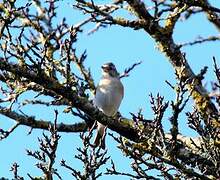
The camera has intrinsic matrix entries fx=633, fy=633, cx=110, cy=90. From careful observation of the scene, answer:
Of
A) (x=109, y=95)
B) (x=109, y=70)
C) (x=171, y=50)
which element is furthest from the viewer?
(x=109, y=70)

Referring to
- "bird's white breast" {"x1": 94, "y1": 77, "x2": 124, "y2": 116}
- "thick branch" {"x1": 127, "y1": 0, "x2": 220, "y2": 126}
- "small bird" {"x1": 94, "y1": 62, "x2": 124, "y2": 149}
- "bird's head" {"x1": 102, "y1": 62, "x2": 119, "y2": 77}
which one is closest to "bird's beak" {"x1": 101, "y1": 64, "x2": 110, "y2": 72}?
"bird's head" {"x1": 102, "y1": 62, "x2": 119, "y2": 77}

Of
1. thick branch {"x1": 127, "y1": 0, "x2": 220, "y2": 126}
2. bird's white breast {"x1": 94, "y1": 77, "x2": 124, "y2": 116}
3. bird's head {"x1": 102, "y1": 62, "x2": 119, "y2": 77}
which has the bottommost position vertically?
thick branch {"x1": 127, "y1": 0, "x2": 220, "y2": 126}

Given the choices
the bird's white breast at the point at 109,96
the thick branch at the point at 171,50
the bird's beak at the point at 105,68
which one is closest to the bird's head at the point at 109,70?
the bird's beak at the point at 105,68

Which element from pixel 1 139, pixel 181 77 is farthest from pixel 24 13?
pixel 181 77

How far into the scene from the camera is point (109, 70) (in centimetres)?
1077

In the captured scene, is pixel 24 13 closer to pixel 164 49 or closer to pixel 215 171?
pixel 164 49

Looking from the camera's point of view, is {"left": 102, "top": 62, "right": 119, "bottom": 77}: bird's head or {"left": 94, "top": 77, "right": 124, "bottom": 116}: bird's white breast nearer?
{"left": 94, "top": 77, "right": 124, "bottom": 116}: bird's white breast

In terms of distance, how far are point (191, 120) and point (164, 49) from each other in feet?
9.93

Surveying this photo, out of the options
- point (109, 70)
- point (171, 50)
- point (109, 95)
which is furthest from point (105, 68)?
point (171, 50)

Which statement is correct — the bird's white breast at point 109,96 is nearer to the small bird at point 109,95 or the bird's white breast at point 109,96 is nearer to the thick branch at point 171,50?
the small bird at point 109,95

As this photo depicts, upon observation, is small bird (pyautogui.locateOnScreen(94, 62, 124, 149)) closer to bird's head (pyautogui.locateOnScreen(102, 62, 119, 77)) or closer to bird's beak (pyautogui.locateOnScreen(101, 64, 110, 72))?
bird's head (pyautogui.locateOnScreen(102, 62, 119, 77))

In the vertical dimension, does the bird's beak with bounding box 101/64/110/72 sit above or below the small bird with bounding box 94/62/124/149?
above

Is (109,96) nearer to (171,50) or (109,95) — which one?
(109,95)

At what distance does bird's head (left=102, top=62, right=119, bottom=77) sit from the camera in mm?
10688
